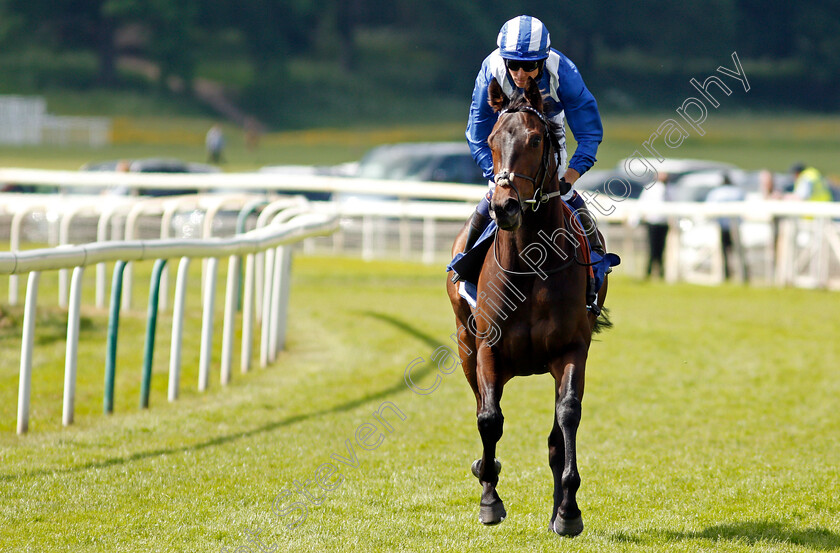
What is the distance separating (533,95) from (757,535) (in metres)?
2.14

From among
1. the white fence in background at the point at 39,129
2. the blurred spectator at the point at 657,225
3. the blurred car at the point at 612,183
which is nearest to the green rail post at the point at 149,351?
the blurred spectator at the point at 657,225

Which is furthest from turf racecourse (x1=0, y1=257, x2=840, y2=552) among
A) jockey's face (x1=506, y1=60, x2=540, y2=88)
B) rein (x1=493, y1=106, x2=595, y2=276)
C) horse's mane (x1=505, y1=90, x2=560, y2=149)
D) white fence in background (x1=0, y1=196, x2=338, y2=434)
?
jockey's face (x1=506, y1=60, x2=540, y2=88)

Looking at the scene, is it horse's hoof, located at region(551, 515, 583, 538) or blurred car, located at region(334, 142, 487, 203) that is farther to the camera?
blurred car, located at region(334, 142, 487, 203)

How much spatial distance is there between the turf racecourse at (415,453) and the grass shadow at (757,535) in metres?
0.01

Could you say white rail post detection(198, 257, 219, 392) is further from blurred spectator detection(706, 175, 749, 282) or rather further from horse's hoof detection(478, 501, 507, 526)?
blurred spectator detection(706, 175, 749, 282)

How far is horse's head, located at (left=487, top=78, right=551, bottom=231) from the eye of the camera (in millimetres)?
4259

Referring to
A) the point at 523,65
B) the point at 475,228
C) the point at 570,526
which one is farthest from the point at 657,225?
the point at 570,526

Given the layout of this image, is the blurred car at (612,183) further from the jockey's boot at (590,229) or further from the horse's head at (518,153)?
the horse's head at (518,153)

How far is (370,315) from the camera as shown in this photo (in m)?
11.4

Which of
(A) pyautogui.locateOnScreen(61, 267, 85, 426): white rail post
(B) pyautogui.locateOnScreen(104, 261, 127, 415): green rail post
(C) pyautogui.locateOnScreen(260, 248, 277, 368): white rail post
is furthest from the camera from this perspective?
(C) pyautogui.locateOnScreen(260, 248, 277, 368): white rail post

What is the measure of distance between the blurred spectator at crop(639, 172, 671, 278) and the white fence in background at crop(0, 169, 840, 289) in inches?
5.6

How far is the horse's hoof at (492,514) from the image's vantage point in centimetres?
459

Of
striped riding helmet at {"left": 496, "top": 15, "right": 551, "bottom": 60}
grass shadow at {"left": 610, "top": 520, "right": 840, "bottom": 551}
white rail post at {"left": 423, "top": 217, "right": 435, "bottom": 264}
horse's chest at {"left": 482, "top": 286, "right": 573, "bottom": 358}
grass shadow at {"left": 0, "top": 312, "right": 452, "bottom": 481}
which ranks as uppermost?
striped riding helmet at {"left": 496, "top": 15, "right": 551, "bottom": 60}

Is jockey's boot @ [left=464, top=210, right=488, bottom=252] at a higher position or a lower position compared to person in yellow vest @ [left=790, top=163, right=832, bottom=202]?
lower
